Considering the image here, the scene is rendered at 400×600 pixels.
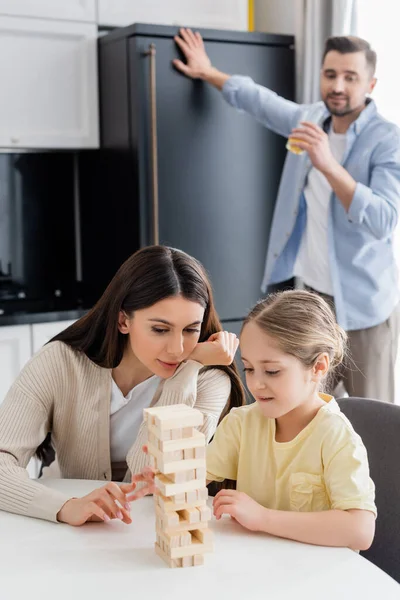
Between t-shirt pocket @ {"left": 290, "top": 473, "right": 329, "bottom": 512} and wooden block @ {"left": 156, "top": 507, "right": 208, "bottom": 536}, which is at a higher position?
wooden block @ {"left": 156, "top": 507, "right": 208, "bottom": 536}

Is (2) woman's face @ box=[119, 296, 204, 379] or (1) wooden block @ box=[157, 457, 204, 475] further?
(2) woman's face @ box=[119, 296, 204, 379]

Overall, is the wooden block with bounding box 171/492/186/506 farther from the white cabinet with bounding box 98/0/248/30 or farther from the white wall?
the white wall

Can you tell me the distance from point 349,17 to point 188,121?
72 centimetres

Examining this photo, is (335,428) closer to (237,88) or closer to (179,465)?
(179,465)

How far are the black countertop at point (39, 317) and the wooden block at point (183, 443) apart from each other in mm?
1965

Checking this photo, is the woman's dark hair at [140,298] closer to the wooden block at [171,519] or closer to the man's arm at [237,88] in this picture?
the wooden block at [171,519]

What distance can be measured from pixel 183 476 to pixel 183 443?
0.16 ft

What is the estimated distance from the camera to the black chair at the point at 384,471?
5.23 feet

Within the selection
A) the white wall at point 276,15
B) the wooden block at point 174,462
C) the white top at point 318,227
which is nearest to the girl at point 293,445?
the wooden block at point 174,462

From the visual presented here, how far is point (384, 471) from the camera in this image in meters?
1.65

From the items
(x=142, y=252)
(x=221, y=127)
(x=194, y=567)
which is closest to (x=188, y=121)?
(x=221, y=127)

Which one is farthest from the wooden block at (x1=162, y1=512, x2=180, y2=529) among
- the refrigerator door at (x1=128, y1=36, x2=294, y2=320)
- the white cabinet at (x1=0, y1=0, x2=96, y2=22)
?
the white cabinet at (x1=0, y1=0, x2=96, y2=22)

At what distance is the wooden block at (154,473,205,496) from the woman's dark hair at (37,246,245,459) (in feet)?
1.82

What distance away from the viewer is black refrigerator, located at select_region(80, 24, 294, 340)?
319 centimetres
